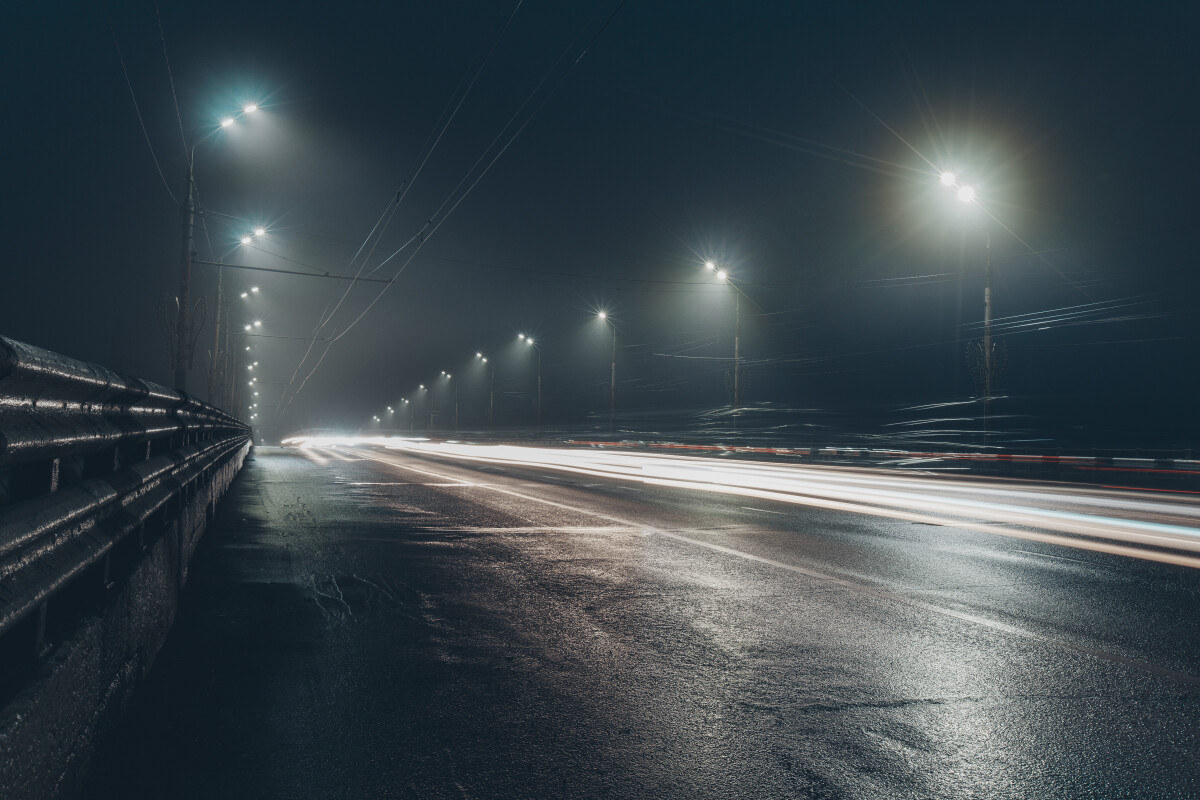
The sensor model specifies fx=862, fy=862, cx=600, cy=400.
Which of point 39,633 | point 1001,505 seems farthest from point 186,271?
point 39,633

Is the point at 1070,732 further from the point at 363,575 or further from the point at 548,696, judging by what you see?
the point at 363,575

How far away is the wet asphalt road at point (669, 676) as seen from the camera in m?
3.21

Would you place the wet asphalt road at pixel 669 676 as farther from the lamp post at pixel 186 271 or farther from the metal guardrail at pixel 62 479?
the lamp post at pixel 186 271

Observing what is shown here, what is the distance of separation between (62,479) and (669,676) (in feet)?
9.63

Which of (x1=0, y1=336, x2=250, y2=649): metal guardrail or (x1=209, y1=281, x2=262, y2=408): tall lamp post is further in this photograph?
(x1=209, y1=281, x2=262, y2=408): tall lamp post

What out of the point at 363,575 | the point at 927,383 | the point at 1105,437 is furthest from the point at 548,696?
the point at 927,383

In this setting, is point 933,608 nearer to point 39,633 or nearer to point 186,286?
point 39,633

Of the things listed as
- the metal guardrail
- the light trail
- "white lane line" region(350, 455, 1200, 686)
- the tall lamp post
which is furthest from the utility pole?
the metal guardrail

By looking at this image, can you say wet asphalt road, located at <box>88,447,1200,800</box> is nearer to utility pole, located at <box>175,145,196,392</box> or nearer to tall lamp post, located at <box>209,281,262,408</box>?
utility pole, located at <box>175,145,196,392</box>

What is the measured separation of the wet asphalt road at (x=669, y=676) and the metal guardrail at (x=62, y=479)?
33.2 inches

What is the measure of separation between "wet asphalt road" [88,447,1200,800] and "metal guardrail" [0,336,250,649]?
843 mm

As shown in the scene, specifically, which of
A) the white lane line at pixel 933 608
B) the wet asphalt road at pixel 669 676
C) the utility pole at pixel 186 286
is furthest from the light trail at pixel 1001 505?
the utility pole at pixel 186 286

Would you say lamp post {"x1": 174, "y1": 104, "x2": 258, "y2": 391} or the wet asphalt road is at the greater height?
lamp post {"x1": 174, "y1": 104, "x2": 258, "y2": 391}

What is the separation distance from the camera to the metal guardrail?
2.37m
